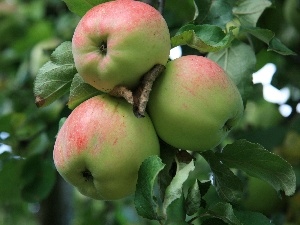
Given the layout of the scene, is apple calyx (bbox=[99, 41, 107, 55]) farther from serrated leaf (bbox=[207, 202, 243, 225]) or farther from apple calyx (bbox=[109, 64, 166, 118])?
serrated leaf (bbox=[207, 202, 243, 225])

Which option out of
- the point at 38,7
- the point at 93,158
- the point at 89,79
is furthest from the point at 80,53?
the point at 38,7

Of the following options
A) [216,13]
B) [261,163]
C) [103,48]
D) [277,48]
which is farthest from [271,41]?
[103,48]

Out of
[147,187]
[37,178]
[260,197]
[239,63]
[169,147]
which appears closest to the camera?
[147,187]

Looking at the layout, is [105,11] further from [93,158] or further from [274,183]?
[274,183]

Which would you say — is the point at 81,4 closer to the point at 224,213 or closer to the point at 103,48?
the point at 103,48

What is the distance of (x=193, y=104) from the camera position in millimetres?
849

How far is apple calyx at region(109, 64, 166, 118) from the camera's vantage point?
0.84 m

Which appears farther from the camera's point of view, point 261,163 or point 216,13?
point 216,13

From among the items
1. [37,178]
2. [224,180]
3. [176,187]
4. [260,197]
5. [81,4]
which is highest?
[81,4]

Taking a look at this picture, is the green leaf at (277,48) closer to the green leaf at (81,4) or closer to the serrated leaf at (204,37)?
the serrated leaf at (204,37)

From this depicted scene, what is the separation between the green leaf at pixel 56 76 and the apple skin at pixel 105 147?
0.11m

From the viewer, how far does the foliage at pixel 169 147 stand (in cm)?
89

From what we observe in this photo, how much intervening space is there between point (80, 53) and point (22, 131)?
0.92 m

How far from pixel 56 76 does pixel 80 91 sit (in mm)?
66
